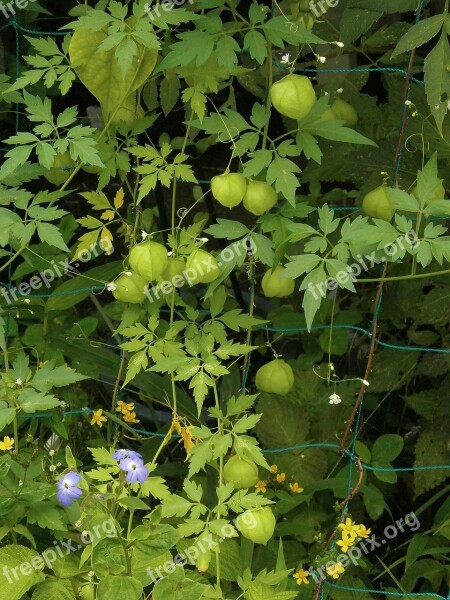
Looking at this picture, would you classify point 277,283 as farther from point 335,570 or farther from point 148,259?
point 335,570

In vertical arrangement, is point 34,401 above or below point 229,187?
below

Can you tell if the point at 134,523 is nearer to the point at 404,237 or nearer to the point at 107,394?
the point at 107,394

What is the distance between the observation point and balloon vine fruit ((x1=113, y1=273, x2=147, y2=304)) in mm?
1791

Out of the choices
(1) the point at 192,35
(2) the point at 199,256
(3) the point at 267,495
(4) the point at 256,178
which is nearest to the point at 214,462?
(3) the point at 267,495

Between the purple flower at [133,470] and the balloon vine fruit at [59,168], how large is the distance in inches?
29.2

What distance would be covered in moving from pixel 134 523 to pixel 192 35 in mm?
1051

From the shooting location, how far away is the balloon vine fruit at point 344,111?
1.96 m

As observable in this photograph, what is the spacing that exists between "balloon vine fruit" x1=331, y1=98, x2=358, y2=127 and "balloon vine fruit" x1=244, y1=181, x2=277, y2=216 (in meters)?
0.36

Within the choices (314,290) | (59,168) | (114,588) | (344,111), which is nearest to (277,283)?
(314,290)

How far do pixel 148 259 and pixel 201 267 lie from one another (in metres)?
0.10

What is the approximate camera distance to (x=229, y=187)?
1.65m

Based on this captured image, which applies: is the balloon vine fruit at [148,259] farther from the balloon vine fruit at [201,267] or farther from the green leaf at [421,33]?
the green leaf at [421,33]

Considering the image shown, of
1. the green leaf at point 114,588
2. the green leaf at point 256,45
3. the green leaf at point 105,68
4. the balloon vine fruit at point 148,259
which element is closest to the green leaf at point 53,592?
the green leaf at point 114,588

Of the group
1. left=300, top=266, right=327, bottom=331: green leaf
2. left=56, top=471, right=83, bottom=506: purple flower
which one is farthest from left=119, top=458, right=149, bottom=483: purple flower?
left=300, top=266, right=327, bottom=331: green leaf
